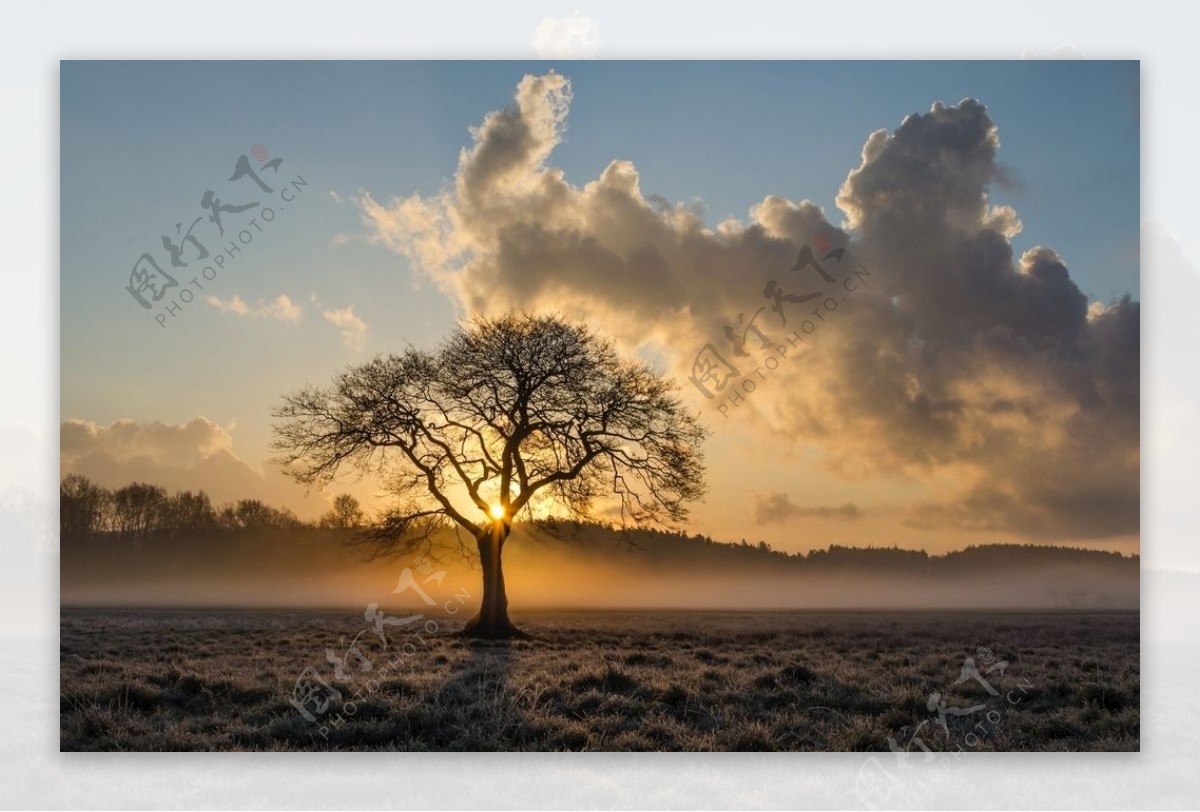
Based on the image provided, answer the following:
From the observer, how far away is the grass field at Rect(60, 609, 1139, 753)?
8.11 meters

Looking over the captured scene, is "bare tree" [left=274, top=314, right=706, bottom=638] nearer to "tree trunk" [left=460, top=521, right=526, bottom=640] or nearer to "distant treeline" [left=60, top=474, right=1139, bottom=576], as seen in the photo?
"tree trunk" [left=460, top=521, right=526, bottom=640]

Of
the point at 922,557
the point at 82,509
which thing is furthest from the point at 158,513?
the point at 922,557

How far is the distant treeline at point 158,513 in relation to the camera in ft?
27.1

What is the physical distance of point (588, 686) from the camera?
27.3ft

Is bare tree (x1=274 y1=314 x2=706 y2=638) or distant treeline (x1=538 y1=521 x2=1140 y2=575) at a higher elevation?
bare tree (x1=274 y1=314 x2=706 y2=638)

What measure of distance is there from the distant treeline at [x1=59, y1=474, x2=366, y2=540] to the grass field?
71 cm

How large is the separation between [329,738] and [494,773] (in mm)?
1309

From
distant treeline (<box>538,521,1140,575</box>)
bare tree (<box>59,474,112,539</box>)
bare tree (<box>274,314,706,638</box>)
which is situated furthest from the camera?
bare tree (<box>274,314,706,638</box>)

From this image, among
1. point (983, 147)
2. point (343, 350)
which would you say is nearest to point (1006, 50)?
point (983, 147)

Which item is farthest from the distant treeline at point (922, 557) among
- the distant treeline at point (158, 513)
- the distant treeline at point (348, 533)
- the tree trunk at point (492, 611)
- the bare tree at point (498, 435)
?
the distant treeline at point (158, 513)

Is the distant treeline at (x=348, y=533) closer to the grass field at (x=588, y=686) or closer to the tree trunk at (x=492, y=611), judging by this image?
the grass field at (x=588, y=686)

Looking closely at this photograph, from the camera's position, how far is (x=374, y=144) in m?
8.66

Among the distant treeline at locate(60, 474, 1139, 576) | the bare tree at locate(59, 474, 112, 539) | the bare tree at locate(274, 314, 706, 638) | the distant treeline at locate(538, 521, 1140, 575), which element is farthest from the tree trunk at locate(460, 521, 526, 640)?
the bare tree at locate(59, 474, 112, 539)

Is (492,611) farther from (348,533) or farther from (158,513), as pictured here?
(158,513)
